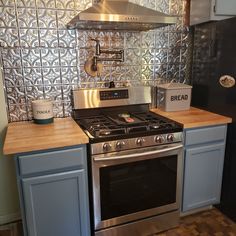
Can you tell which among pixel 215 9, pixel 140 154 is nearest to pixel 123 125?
pixel 140 154

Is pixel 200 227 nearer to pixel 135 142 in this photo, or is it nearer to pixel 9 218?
pixel 135 142

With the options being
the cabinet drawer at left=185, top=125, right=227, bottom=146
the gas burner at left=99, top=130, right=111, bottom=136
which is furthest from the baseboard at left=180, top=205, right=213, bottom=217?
the gas burner at left=99, top=130, right=111, bottom=136

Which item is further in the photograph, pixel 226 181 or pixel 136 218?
pixel 226 181

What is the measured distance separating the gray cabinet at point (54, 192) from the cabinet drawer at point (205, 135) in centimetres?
85

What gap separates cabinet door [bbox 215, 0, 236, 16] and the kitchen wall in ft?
6.36

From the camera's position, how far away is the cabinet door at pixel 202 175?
1.97 meters

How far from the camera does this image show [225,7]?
6.78 ft

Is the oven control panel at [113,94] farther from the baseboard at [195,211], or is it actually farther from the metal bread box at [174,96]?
the baseboard at [195,211]

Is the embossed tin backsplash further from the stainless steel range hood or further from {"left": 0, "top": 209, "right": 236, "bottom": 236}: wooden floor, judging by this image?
{"left": 0, "top": 209, "right": 236, "bottom": 236}: wooden floor

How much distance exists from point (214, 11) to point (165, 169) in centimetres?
139

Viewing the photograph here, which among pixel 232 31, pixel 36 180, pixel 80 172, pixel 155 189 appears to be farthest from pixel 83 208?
pixel 232 31

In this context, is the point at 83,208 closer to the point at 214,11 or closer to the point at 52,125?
the point at 52,125

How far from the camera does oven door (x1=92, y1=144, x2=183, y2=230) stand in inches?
65.8

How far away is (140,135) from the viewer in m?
1.71
